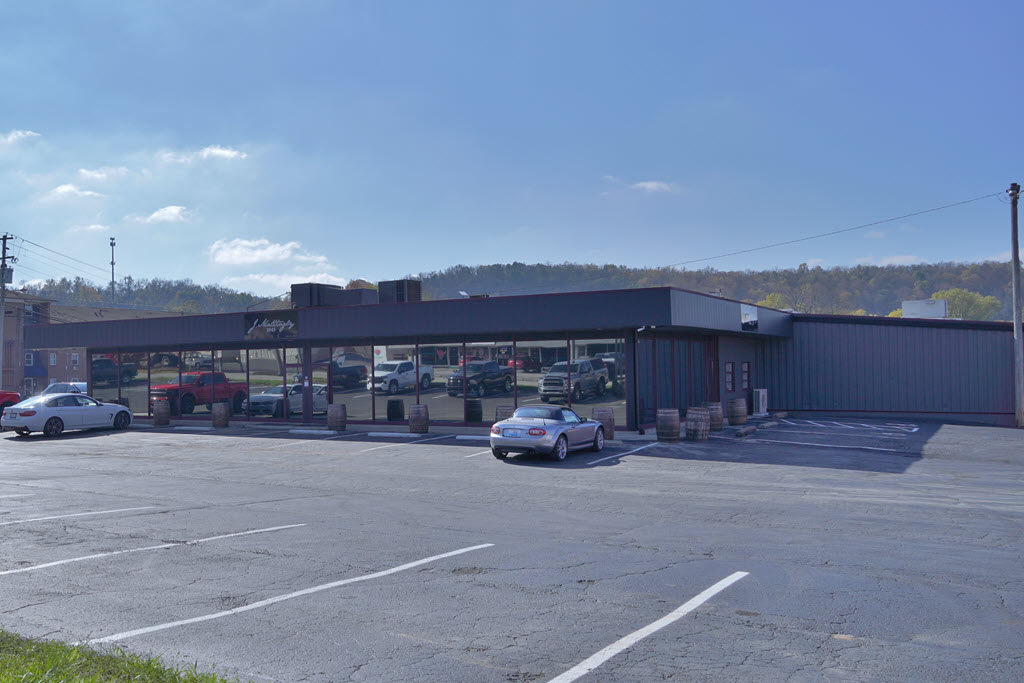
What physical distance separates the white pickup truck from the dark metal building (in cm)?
9

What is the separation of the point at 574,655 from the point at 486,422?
20875 mm

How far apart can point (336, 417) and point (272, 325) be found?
15.9ft

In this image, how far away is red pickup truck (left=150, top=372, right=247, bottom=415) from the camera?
33.4 m

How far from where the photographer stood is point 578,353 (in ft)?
84.2

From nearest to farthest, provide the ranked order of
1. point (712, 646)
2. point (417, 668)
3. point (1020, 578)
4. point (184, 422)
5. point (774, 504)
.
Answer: point (417, 668) → point (712, 646) → point (1020, 578) → point (774, 504) → point (184, 422)

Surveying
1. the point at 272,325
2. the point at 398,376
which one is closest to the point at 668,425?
the point at 398,376

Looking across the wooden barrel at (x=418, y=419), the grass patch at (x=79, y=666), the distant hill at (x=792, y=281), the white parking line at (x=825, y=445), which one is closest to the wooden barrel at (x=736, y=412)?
the white parking line at (x=825, y=445)

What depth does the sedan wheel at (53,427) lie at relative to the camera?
27.6 m

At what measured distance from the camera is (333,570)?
872 cm

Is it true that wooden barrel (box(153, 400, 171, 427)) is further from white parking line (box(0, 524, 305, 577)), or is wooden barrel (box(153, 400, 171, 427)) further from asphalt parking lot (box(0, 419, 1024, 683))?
white parking line (box(0, 524, 305, 577))

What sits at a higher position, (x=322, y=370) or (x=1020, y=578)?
(x=322, y=370)

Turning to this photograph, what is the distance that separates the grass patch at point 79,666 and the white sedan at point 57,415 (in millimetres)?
24664

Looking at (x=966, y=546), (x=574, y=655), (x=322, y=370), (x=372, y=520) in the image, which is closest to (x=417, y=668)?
(x=574, y=655)

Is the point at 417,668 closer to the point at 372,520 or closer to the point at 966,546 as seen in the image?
the point at 372,520
